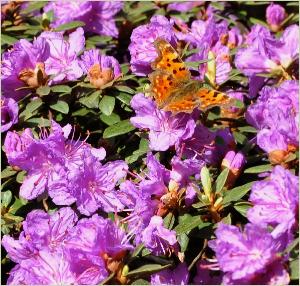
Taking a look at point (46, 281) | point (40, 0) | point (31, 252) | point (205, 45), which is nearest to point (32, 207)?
point (31, 252)

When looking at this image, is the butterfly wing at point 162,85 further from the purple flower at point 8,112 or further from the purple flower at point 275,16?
the purple flower at point 275,16

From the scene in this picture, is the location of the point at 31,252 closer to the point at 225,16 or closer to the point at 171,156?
the point at 171,156

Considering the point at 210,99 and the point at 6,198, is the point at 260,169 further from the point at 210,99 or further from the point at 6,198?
the point at 6,198

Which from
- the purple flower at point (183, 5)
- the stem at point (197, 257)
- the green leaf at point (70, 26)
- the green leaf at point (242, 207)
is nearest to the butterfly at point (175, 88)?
the green leaf at point (242, 207)

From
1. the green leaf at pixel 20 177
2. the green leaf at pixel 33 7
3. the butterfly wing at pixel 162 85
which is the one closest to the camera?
the butterfly wing at pixel 162 85

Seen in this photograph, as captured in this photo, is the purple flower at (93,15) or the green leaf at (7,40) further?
the purple flower at (93,15)

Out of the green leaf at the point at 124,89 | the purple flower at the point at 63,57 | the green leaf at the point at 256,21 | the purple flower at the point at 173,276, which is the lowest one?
the purple flower at the point at 173,276

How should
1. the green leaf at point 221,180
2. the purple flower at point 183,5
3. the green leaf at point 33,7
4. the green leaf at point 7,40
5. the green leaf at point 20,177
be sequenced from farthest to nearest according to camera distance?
the purple flower at point 183,5
the green leaf at point 33,7
the green leaf at point 7,40
the green leaf at point 20,177
the green leaf at point 221,180
